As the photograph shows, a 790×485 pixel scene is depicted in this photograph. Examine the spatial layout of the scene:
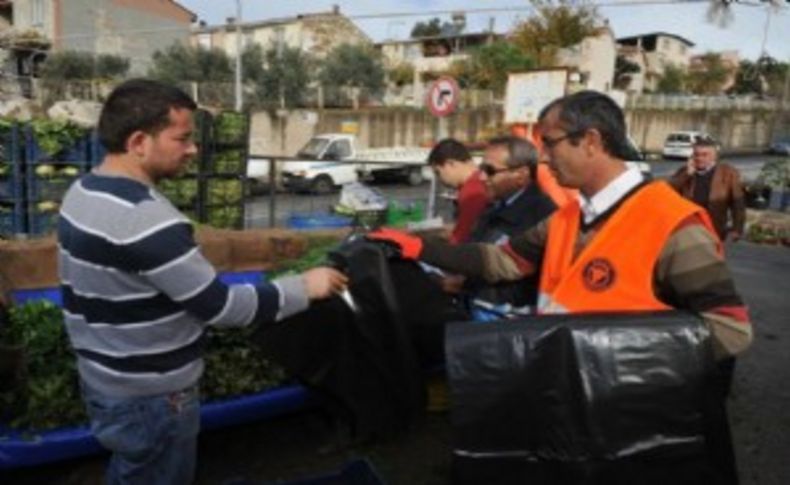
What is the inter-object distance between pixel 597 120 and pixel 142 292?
140cm

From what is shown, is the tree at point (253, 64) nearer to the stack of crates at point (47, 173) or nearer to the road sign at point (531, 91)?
the road sign at point (531, 91)

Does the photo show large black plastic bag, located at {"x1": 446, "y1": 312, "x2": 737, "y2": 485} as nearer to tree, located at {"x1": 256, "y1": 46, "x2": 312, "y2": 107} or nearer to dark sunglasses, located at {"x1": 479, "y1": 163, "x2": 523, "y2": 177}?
Result: dark sunglasses, located at {"x1": 479, "y1": 163, "x2": 523, "y2": 177}

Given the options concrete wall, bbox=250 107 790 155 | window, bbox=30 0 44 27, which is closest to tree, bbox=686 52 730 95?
concrete wall, bbox=250 107 790 155

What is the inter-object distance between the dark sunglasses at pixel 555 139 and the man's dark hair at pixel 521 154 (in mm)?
1641

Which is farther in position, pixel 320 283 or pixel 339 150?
pixel 339 150

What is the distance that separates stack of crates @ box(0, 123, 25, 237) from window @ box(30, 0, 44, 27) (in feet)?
137

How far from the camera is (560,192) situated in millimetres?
4520

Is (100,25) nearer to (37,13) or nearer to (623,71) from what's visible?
(37,13)

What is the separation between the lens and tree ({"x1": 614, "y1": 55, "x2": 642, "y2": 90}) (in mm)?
59281

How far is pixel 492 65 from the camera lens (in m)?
41.4

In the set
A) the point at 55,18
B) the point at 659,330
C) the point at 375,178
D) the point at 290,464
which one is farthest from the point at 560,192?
the point at 55,18

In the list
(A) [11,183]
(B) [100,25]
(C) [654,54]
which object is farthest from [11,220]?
(C) [654,54]

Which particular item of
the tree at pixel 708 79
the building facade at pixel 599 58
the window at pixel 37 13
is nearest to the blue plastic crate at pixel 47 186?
the window at pixel 37 13

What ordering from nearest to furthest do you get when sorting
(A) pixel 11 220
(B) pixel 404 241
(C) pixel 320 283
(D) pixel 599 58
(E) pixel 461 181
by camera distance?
(C) pixel 320 283
(B) pixel 404 241
(E) pixel 461 181
(A) pixel 11 220
(D) pixel 599 58
